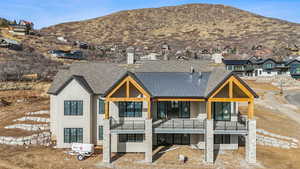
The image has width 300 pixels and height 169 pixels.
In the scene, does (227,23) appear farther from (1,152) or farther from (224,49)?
(1,152)

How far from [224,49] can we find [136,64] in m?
118

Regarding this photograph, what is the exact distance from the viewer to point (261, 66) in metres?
97.8

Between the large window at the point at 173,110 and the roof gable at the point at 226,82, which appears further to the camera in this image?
the large window at the point at 173,110

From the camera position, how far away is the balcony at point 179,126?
22.1m

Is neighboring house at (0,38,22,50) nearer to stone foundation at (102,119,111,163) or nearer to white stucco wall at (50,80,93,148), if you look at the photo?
white stucco wall at (50,80,93,148)

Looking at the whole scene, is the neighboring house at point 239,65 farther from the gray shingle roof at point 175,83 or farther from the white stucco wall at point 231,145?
the white stucco wall at point 231,145

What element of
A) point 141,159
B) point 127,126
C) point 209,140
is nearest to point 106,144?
point 127,126

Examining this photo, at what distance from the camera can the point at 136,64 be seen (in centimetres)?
2961

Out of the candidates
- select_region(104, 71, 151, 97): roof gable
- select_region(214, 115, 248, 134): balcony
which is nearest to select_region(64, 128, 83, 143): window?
select_region(104, 71, 151, 97): roof gable

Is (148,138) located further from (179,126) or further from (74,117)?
(74,117)

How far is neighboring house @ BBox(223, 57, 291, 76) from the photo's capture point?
315 ft

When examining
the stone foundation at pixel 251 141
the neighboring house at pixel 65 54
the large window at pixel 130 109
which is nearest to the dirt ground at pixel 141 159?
the stone foundation at pixel 251 141

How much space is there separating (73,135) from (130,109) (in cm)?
751

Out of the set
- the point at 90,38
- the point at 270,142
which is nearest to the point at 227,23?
the point at 90,38
